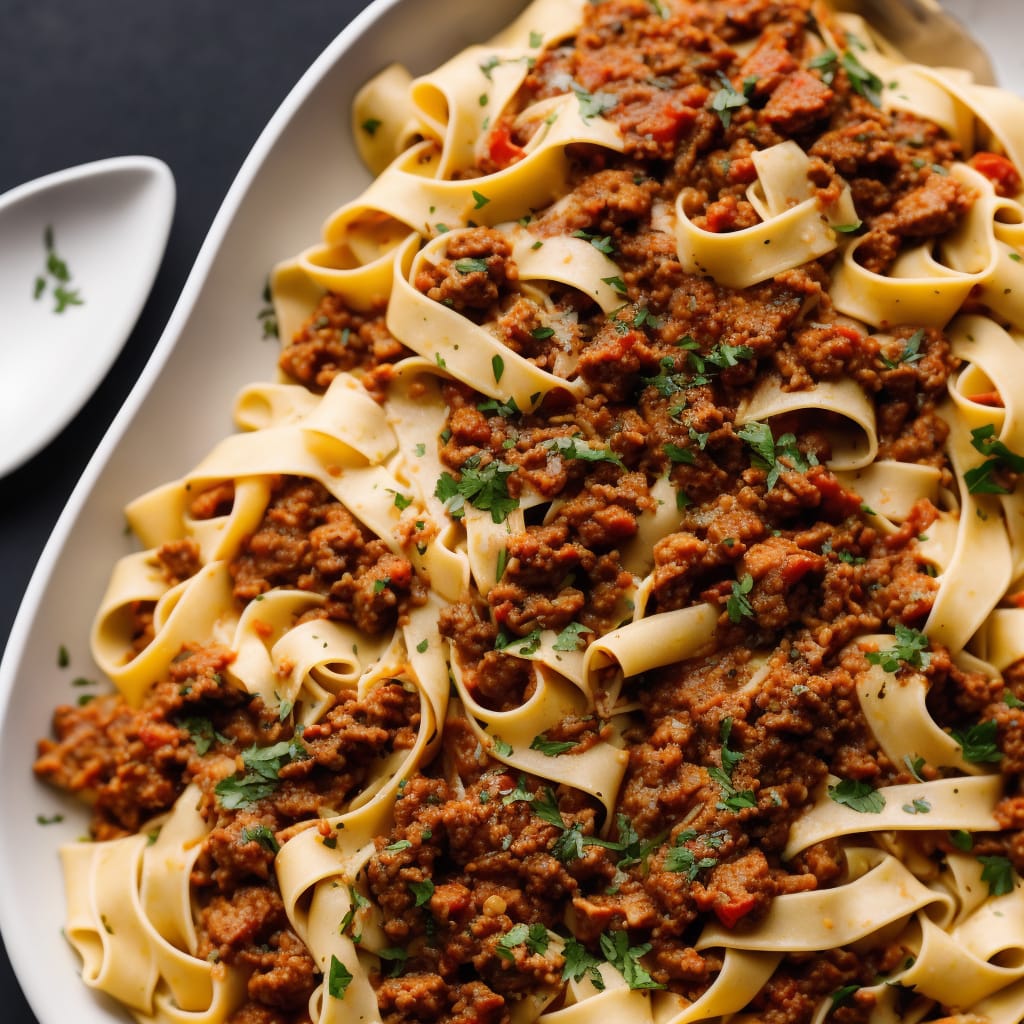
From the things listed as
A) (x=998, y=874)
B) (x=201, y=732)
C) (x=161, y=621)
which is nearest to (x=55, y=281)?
(x=161, y=621)

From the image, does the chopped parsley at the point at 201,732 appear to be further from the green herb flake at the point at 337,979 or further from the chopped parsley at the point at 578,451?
the chopped parsley at the point at 578,451

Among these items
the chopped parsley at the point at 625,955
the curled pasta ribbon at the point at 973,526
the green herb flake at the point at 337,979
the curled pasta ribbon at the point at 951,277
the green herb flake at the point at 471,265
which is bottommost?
the chopped parsley at the point at 625,955

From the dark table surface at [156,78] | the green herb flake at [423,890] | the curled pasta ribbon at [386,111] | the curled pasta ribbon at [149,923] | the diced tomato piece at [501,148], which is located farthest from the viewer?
the dark table surface at [156,78]

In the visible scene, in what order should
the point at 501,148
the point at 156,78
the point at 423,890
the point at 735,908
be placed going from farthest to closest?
the point at 156,78
the point at 501,148
the point at 423,890
the point at 735,908

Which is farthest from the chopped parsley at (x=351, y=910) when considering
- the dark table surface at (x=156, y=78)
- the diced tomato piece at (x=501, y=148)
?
the dark table surface at (x=156, y=78)

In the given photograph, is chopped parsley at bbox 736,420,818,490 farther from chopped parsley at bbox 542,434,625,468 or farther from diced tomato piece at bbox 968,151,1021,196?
diced tomato piece at bbox 968,151,1021,196

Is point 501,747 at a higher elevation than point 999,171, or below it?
below

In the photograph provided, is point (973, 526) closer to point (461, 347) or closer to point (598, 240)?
point (598, 240)
